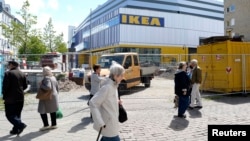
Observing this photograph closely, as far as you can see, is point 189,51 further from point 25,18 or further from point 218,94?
point 218,94

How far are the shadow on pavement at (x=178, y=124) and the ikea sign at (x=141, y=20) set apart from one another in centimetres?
4494

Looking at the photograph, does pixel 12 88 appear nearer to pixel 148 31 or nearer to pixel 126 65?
pixel 126 65


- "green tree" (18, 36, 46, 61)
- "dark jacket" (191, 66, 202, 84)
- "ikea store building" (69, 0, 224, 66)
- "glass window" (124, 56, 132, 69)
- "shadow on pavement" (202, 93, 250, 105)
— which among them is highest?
"ikea store building" (69, 0, 224, 66)

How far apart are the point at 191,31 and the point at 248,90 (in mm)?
48894

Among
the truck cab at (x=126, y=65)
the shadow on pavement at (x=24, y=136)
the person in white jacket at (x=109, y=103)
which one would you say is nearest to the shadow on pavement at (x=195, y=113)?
the shadow on pavement at (x=24, y=136)

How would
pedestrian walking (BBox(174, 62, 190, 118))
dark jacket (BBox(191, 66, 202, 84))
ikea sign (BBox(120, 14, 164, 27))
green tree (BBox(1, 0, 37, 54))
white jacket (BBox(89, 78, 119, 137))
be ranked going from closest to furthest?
white jacket (BBox(89, 78, 119, 137)) < pedestrian walking (BBox(174, 62, 190, 118)) < dark jacket (BBox(191, 66, 202, 84)) < green tree (BBox(1, 0, 37, 54)) < ikea sign (BBox(120, 14, 164, 27))

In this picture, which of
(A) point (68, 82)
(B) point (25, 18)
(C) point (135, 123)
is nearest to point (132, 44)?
(B) point (25, 18)

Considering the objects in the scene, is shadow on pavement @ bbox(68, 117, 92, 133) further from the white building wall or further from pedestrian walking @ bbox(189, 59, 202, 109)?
the white building wall

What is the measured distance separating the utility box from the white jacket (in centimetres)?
1042

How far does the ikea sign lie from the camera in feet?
172

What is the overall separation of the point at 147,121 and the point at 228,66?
6.61 meters

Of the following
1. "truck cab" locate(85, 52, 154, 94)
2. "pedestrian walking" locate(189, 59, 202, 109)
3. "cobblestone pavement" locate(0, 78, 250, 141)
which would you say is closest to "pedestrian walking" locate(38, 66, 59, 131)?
"cobblestone pavement" locate(0, 78, 250, 141)

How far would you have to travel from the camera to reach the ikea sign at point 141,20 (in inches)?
2063

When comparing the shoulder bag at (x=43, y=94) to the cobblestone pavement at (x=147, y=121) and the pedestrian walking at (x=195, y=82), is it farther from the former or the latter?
the pedestrian walking at (x=195, y=82)
